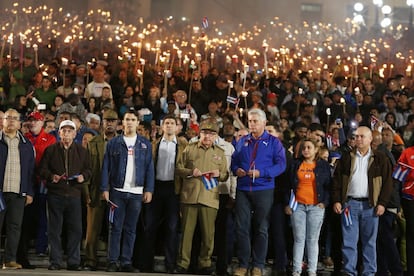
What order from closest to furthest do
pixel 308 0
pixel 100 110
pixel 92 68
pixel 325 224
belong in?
pixel 325 224
pixel 100 110
pixel 92 68
pixel 308 0

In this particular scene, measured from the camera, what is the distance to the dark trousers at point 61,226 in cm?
1234

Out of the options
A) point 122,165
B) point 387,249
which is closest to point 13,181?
point 122,165

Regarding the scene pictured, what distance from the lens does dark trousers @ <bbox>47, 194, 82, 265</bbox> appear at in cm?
1234

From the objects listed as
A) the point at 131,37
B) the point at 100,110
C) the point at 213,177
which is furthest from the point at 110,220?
the point at 131,37

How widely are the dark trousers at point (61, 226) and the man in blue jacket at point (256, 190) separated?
1.98 meters

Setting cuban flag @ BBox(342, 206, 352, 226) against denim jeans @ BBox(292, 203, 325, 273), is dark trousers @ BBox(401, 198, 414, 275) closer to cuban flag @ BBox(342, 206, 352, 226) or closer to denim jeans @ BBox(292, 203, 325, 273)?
cuban flag @ BBox(342, 206, 352, 226)

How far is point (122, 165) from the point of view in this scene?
12445mm

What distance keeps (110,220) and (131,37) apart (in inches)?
633

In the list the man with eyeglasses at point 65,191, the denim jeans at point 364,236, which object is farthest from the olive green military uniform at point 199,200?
the denim jeans at point 364,236

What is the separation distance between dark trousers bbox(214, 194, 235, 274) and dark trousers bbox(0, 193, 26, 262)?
2511mm

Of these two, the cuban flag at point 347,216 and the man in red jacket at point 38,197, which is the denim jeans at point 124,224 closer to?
the man in red jacket at point 38,197

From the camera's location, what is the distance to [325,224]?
13.3 metres

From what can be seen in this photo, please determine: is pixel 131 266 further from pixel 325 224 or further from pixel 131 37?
pixel 131 37

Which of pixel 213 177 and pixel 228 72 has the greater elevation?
pixel 228 72
